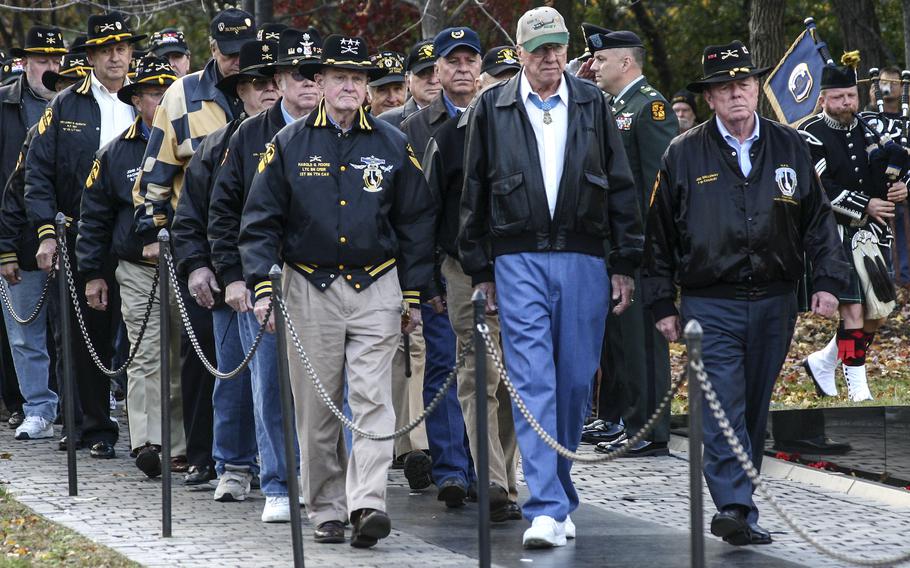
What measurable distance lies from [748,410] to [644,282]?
82 centimetres

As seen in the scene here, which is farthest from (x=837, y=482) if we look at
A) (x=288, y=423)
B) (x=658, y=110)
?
(x=288, y=423)

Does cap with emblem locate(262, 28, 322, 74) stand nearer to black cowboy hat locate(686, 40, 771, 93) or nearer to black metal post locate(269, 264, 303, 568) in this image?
black metal post locate(269, 264, 303, 568)

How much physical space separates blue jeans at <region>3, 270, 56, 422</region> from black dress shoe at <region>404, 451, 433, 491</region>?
143 inches

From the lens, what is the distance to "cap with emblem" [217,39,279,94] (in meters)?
9.62

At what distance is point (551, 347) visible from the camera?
8312mm

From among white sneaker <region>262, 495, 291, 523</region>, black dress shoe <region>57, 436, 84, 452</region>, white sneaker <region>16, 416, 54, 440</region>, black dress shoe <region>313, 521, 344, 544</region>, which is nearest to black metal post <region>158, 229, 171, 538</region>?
white sneaker <region>262, 495, 291, 523</region>

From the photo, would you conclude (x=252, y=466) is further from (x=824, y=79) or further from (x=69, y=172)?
(x=824, y=79)

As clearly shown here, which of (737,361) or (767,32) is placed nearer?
(737,361)

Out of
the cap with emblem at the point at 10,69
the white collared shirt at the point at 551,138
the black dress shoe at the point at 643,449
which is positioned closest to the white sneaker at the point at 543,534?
the white collared shirt at the point at 551,138

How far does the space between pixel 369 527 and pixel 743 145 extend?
261cm

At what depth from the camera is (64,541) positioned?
8.32 meters

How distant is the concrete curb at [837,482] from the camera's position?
942 centimetres

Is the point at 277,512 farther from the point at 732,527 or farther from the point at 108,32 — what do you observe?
the point at 108,32

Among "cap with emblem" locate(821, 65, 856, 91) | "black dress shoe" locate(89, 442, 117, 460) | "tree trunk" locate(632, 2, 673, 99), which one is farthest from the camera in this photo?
"tree trunk" locate(632, 2, 673, 99)
